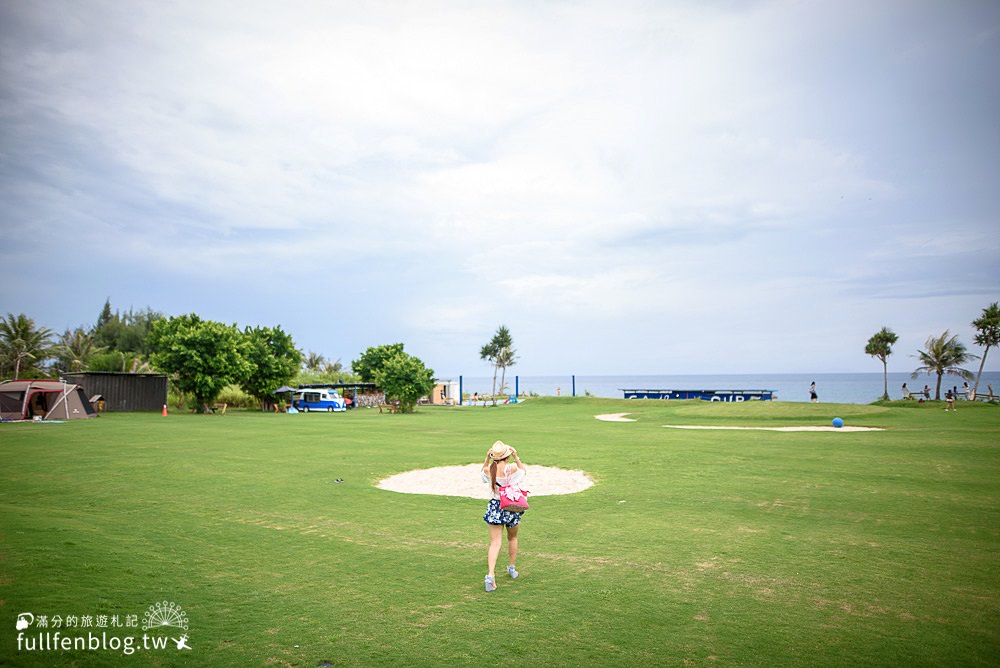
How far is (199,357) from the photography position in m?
47.4

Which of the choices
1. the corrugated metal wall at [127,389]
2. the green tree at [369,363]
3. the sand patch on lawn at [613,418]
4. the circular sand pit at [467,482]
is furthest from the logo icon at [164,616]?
the green tree at [369,363]

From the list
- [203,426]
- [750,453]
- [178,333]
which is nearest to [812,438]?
[750,453]

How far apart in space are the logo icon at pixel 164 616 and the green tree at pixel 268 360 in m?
48.1

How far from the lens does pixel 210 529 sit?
37.9 feet

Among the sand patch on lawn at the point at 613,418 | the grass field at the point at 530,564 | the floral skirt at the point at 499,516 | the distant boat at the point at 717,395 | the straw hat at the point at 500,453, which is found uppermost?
the straw hat at the point at 500,453

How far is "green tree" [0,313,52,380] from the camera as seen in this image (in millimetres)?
62375

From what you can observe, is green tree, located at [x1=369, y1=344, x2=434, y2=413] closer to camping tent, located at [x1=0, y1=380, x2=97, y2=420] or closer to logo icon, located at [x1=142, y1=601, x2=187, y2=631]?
camping tent, located at [x1=0, y1=380, x2=97, y2=420]

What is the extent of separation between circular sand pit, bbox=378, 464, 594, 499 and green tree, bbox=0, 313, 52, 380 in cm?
6064

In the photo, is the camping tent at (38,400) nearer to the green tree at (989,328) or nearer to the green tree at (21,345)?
the green tree at (21,345)

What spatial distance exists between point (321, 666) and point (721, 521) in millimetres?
8610

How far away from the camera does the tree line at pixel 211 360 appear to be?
48125 millimetres

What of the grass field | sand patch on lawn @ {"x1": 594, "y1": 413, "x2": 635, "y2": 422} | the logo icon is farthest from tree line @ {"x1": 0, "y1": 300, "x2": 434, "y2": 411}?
the logo icon

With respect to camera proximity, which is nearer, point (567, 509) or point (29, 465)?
point (567, 509)

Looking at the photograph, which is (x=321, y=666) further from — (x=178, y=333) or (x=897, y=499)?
(x=178, y=333)
